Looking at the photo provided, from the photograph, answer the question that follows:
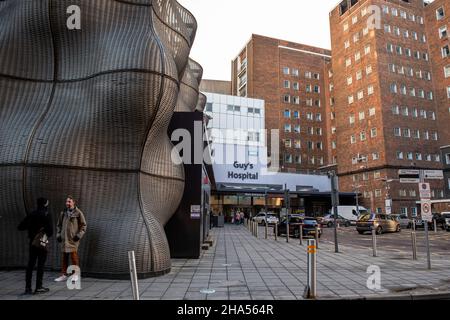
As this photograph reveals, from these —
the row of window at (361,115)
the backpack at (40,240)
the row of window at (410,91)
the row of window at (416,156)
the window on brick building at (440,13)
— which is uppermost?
the window on brick building at (440,13)

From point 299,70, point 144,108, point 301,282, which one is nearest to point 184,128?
point 144,108

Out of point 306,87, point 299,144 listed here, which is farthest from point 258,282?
point 306,87

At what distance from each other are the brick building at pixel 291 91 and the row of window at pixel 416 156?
20296 mm

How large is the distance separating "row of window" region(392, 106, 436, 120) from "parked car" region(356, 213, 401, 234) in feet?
107

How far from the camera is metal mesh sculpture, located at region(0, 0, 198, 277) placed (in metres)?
9.27

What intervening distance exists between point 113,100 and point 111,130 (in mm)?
821

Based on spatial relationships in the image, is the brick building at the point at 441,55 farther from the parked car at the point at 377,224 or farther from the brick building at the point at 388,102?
the parked car at the point at 377,224

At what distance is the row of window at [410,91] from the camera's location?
57656 mm

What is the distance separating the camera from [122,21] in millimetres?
10422

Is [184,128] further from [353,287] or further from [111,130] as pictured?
[353,287]

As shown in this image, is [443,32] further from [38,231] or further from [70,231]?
[38,231]

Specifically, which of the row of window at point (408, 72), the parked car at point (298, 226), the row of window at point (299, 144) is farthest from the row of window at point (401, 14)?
the parked car at point (298, 226)

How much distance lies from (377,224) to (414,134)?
36114 millimetres
